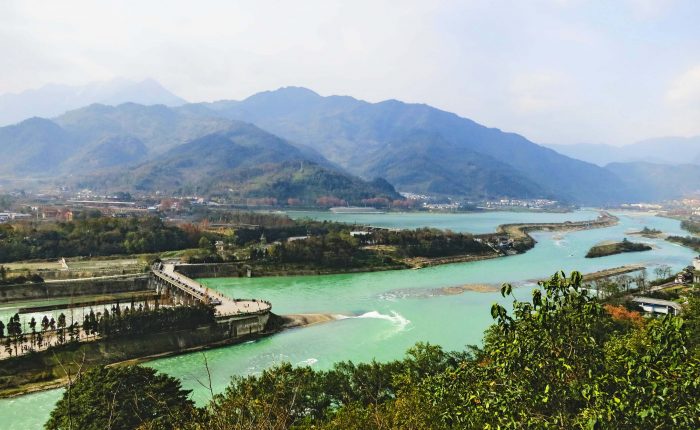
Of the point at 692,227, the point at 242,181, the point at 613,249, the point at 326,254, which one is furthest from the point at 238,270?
the point at 242,181

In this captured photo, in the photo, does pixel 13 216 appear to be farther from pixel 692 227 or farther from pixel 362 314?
pixel 692 227

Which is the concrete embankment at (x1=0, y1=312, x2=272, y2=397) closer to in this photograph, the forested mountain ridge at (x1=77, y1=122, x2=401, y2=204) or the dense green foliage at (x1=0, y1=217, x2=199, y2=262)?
the dense green foliage at (x1=0, y1=217, x2=199, y2=262)

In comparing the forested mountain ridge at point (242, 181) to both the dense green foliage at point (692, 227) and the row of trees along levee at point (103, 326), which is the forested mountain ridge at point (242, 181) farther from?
the row of trees along levee at point (103, 326)

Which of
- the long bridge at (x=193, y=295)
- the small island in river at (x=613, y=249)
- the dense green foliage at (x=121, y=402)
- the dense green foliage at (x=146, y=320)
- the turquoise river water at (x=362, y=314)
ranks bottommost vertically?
the turquoise river water at (x=362, y=314)

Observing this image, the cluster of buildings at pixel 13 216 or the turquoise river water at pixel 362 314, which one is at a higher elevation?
the cluster of buildings at pixel 13 216

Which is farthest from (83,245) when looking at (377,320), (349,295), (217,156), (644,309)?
(217,156)

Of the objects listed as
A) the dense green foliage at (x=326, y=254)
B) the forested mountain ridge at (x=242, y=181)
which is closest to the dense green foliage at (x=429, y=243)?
the dense green foliage at (x=326, y=254)
